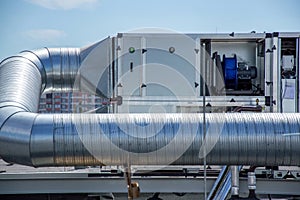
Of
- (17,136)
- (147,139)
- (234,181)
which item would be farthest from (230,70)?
(17,136)

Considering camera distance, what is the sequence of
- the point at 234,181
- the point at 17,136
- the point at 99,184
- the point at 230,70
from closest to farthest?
the point at 17,136 < the point at 234,181 < the point at 99,184 < the point at 230,70

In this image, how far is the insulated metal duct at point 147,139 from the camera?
112 inches

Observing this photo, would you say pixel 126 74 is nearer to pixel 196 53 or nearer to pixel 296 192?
pixel 196 53

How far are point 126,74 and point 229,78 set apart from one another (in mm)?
1181

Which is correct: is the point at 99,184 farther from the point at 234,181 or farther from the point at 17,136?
the point at 234,181

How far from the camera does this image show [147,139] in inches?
112

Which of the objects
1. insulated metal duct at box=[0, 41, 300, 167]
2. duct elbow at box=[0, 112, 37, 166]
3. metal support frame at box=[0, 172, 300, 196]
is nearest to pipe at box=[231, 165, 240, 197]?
insulated metal duct at box=[0, 41, 300, 167]

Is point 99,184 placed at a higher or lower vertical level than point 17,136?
lower

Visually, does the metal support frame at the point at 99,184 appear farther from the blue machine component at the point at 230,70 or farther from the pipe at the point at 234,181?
the blue machine component at the point at 230,70

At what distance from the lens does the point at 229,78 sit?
4395 millimetres

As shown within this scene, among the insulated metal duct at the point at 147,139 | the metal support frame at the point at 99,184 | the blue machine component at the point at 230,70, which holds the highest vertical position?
the blue machine component at the point at 230,70

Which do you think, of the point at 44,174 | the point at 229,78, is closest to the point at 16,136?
the point at 44,174

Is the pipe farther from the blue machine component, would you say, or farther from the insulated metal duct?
the blue machine component

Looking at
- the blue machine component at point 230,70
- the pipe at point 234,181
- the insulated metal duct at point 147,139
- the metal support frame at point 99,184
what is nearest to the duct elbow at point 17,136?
the insulated metal duct at point 147,139
